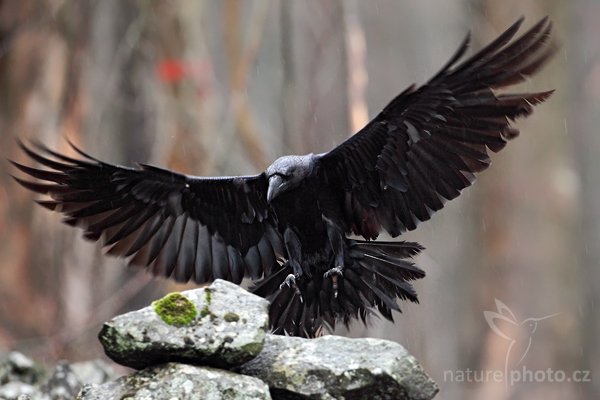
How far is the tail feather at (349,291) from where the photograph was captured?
5191mm

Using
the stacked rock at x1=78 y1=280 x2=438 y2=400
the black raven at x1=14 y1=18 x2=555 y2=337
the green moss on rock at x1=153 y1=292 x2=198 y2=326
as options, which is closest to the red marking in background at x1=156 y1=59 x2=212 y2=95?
the black raven at x1=14 y1=18 x2=555 y2=337

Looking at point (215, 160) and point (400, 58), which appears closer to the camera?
point (215, 160)

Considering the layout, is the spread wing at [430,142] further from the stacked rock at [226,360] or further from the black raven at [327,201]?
the stacked rock at [226,360]

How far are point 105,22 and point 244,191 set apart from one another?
6.94 metres

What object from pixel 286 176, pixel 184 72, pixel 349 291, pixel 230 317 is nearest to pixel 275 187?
pixel 286 176

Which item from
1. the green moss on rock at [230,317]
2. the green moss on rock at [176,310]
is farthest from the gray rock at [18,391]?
the green moss on rock at [230,317]

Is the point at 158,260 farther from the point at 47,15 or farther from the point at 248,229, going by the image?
the point at 47,15

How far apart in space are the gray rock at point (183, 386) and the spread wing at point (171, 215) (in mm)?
1592

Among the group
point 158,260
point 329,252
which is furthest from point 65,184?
point 329,252

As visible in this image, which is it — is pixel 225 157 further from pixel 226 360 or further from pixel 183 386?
pixel 183 386

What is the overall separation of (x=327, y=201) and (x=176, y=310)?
1503 mm

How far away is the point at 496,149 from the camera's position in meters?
4.88

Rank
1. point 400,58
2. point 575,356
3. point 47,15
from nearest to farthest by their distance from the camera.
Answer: point 575,356 < point 47,15 < point 400,58

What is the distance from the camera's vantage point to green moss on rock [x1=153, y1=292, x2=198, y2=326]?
4.08m
